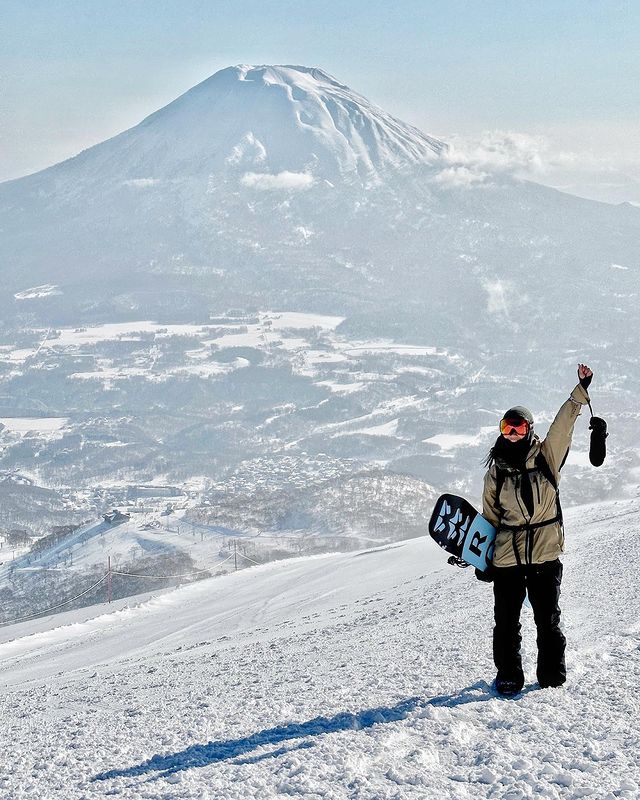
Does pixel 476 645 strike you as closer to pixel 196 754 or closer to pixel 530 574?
pixel 530 574

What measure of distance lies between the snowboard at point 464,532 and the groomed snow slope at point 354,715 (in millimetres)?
856

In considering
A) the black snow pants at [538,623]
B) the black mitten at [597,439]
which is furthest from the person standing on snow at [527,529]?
the black mitten at [597,439]

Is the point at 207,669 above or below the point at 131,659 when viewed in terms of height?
above

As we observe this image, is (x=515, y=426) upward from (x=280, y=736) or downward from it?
upward

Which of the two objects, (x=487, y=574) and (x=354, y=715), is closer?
(x=354, y=715)

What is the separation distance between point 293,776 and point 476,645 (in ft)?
10.6

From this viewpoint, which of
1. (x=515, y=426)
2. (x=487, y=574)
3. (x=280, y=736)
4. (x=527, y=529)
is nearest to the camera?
(x=280, y=736)

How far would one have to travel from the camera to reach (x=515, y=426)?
586 cm

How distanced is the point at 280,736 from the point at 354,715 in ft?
1.66

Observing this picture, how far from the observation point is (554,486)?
5.94 meters

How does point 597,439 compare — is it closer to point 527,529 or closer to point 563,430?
point 563,430

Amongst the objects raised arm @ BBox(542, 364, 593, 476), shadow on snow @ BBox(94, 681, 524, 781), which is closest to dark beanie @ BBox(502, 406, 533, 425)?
raised arm @ BBox(542, 364, 593, 476)

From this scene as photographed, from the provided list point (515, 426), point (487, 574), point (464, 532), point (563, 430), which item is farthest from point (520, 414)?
point (487, 574)

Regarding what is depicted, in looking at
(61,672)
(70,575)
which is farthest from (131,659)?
(70,575)
